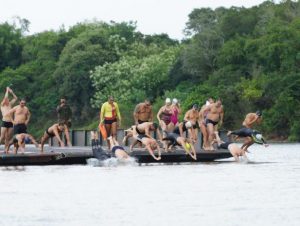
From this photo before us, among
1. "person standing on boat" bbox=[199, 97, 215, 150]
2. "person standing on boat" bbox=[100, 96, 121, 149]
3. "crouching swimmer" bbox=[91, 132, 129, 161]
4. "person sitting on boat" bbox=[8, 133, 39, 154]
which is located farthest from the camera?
"person standing on boat" bbox=[199, 97, 215, 150]

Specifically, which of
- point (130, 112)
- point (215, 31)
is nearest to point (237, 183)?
point (130, 112)

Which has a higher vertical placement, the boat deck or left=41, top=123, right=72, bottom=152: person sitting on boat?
left=41, top=123, right=72, bottom=152: person sitting on boat

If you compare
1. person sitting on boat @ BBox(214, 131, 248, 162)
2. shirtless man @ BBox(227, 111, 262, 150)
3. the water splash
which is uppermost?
shirtless man @ BBox(227, 111, 262, 150)

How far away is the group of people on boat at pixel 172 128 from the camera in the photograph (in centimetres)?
4125

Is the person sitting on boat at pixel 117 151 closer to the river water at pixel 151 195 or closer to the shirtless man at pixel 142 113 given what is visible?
the river water at pixel 151 195

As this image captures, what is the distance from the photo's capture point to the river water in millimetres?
25922

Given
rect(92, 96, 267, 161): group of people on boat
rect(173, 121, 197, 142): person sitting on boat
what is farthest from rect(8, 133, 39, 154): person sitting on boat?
rect(173, 121, 197, 142): person sitting on boat

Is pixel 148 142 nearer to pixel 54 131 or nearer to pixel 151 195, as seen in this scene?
pixel 54 131

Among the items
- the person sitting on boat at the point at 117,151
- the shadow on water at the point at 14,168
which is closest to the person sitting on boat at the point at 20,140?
the shadow on water at the point at 14,168

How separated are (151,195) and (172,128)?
11858 mm

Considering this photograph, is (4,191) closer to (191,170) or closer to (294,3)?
(191,170)

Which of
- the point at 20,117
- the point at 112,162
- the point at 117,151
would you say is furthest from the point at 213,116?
the point at 20,117

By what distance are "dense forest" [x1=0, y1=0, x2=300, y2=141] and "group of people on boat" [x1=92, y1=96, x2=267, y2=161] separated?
44325 millimetres

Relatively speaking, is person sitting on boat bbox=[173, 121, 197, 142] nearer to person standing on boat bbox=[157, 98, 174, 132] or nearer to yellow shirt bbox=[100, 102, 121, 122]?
person standing on boat bbox=[157, 98, 174, 132]
